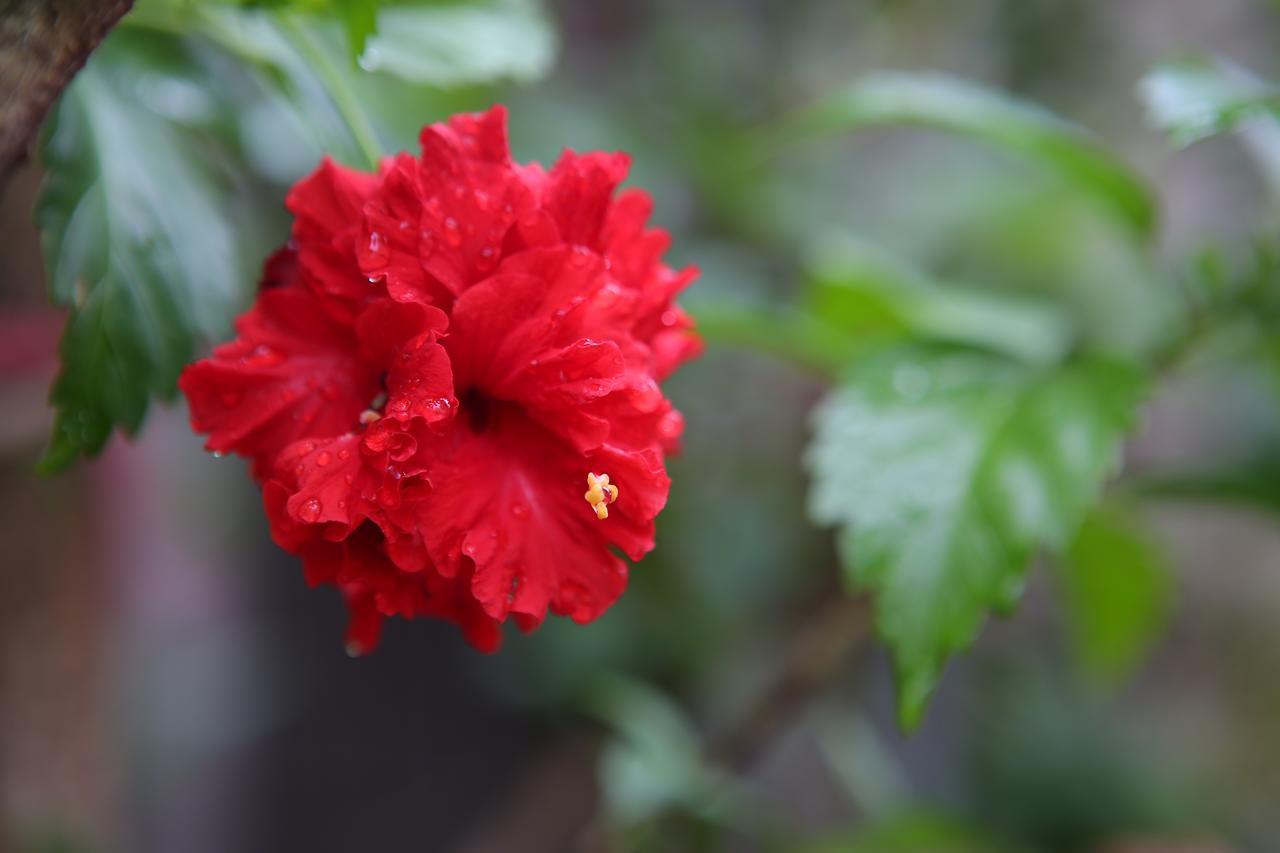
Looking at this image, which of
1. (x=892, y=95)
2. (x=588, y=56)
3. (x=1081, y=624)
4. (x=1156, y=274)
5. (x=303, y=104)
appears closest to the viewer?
(x=303, y=104)

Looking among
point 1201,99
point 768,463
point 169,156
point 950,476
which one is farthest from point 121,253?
point 768,463

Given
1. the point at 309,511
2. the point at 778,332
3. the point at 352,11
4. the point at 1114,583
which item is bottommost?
the point at 1114,583

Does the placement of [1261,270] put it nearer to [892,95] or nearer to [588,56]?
[892,95]

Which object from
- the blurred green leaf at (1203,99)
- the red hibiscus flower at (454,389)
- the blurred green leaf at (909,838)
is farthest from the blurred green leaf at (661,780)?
the blurred green leaf at (1203,99)

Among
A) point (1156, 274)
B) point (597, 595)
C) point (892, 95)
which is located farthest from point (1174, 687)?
point (597, 595)

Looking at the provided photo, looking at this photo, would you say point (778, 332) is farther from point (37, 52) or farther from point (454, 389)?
point (37, 52)

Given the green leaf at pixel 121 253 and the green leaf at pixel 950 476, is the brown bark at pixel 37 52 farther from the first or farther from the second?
the green leaf at pixel 950 476

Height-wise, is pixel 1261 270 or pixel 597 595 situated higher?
pixel 1261 270
